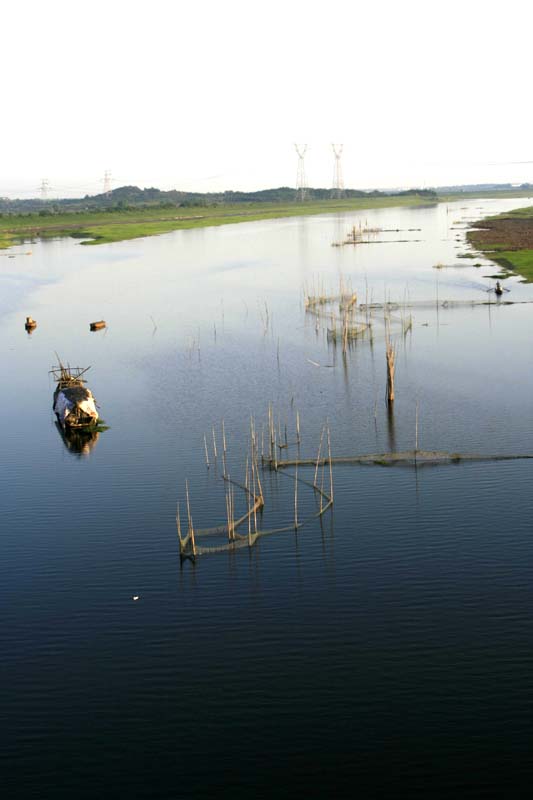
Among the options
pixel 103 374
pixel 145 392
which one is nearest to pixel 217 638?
pixel 145 392

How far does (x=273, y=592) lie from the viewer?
17.4 m

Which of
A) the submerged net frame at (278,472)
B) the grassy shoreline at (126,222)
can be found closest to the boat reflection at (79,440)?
the submerged net frame at (278,472)

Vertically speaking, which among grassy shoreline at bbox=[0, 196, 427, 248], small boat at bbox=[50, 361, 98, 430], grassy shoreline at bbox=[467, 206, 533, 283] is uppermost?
grassy shoreline at bbox=[0, 196, 427, 248]

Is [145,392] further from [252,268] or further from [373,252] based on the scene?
[373,252]

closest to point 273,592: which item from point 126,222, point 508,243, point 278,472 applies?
point 278,472

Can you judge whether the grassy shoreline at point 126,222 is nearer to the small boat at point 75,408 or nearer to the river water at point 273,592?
the small boat at point 75,408

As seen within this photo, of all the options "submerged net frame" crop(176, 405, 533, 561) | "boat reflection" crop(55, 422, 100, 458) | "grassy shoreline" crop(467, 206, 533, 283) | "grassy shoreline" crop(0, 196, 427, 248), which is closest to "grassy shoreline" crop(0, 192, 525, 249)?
"grassy shoreline" crop(0, 196, 427, 248)

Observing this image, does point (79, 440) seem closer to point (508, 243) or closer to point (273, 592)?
point (273, 592)

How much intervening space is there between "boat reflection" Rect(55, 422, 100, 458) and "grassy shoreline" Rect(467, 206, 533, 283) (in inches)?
1420

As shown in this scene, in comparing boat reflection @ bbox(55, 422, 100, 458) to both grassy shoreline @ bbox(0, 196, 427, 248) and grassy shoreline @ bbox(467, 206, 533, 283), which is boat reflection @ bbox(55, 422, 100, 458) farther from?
grassy shoreline @ bbox(0, 196, 427, 248)

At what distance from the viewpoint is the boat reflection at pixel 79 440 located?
86.8ft

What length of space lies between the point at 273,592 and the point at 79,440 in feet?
38.8

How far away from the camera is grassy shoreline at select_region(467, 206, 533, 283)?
61.4 meters

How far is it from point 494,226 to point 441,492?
84.4 metres
